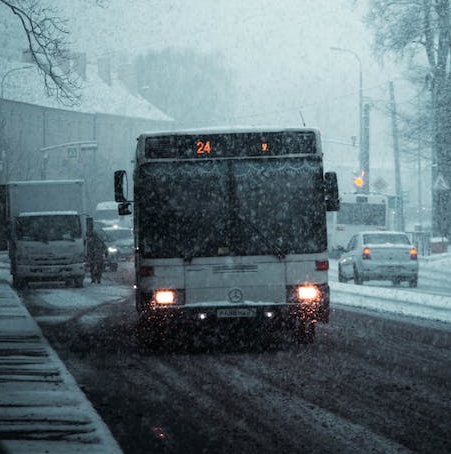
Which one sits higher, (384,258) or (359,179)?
(359,179)

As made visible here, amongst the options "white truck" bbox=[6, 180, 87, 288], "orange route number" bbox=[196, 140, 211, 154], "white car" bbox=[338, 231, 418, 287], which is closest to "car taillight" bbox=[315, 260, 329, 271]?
"orange route number" bbox=[196, 140, 211, 154]

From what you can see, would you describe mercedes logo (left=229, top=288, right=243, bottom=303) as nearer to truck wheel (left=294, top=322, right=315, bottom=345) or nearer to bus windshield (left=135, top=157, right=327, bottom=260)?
bus windshield (left=135, top=157, right=327, bottom=260)

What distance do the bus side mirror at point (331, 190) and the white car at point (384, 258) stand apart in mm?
16608

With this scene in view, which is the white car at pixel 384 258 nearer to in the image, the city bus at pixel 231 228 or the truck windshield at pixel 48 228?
the truck windshield at pixel 48 228

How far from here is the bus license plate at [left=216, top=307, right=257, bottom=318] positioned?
13875 mm

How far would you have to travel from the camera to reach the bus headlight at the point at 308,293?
14.0 m

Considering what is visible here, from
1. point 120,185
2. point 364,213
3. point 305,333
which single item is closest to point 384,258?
point 305,333

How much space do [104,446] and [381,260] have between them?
23720mm

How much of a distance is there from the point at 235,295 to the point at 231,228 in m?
0.84

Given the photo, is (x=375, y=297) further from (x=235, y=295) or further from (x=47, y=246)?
(x=235, y=295)

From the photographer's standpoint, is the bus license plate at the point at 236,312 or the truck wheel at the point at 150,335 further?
the truck wheel at the point at 150,335

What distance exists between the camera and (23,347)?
14750mm

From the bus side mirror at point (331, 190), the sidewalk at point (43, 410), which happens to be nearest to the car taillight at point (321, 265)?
the bus side mirror at point (331, 190)

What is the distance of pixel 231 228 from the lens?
13922 mm
